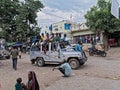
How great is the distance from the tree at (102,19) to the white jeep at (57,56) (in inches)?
641

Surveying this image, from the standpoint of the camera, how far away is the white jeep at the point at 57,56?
18225mm

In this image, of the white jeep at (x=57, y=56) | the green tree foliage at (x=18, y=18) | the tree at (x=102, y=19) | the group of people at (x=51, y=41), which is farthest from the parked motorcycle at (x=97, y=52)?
the green tree foliage at (x=18, y=18)

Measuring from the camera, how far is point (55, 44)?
1886cm

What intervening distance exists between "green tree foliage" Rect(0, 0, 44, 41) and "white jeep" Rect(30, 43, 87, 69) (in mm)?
22426

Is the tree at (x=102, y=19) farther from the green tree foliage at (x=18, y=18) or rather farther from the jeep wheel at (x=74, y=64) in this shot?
the jeep wheel at (x=74, y=64)

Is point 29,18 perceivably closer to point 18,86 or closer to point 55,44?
point 55,44

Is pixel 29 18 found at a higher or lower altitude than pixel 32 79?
higher

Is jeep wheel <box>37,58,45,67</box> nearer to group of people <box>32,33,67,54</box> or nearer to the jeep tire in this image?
the jeep tire

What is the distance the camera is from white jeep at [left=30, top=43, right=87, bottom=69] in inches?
718

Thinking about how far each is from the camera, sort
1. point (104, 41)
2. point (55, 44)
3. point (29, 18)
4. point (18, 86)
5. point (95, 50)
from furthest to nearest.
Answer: point (29, 18), point (104, 41), point (95, 50), point (55, 44), point (18, 86)

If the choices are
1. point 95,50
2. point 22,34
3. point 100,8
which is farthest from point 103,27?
point 22,34

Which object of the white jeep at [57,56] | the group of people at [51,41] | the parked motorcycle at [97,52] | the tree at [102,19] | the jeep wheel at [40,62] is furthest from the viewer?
the tree at [102,19]

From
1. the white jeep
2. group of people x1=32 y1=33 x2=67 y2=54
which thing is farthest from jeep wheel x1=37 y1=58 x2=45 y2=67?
group of people x1=32 y1=33 x2=67 y2=54

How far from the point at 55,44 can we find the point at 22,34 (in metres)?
23.7
